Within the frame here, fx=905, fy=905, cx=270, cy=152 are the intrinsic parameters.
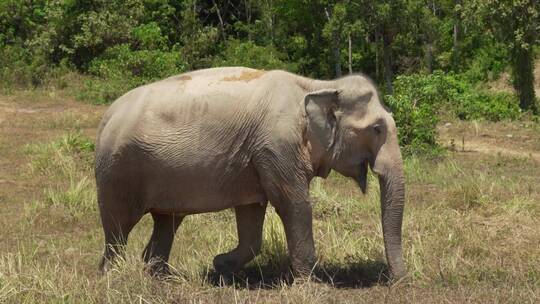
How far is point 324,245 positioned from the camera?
8406mm

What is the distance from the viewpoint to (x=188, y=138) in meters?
7.30

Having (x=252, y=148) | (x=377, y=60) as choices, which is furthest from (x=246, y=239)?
(x=377, y=60)

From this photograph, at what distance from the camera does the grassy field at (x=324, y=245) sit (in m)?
6.75

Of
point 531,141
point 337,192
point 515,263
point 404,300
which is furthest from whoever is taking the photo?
point 531,141

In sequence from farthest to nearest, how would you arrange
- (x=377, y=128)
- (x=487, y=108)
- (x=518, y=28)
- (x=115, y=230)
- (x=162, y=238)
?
1. (x=518, y=28)
2. (x=487, y=108)
3. (x=162, y=238)
4. (x=115, y=230)
5. (x=377, y=128)

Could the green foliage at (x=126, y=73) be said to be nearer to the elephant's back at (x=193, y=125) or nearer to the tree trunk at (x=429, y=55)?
the tree trunk at (x=429, y=55)

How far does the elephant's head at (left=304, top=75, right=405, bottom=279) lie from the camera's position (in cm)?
716

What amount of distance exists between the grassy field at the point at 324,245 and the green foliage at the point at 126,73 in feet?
31.4

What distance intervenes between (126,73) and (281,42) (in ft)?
25.2

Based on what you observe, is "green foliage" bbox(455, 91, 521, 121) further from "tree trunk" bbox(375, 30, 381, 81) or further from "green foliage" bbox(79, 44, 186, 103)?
"green foliage" bbox(79, 44, 186, 103)

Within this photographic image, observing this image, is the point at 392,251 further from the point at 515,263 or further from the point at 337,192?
the point at 337,192

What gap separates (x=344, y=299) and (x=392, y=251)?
2.02 ft

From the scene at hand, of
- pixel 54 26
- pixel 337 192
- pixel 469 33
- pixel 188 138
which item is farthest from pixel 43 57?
pixel 188 138

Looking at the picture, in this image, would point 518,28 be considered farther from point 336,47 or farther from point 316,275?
point 316,275
